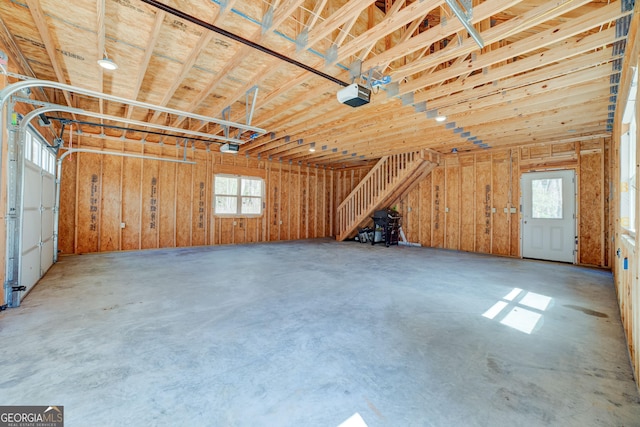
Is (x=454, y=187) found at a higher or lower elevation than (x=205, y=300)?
higher

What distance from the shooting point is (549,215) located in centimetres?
671

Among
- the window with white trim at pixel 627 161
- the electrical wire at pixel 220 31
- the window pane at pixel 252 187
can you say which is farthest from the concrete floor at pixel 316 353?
the window pane at pixel 252 187

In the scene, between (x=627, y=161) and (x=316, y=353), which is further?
(x=627, y=161)

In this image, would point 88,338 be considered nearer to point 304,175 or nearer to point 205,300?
point 205,300

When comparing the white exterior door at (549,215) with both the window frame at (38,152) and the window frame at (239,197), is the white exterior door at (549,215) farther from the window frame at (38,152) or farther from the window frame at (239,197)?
the window frame at (38,152)

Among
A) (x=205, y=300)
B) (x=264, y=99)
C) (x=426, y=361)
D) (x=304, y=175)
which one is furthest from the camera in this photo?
(x=304, y=175)

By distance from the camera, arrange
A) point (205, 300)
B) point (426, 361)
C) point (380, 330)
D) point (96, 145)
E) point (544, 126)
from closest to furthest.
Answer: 1. point (426, 361)
2. point (380, 330)
3. point (205, 300)
4. point (544, 126)
5. point (96, 145)

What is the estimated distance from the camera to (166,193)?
8.04m

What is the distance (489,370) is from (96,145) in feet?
31.1

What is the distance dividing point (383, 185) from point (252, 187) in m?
4.73

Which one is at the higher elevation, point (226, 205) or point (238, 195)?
point (238, 195)

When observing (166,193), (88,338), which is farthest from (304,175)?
(88,338)

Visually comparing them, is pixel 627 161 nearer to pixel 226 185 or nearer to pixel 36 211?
pixel 36 211

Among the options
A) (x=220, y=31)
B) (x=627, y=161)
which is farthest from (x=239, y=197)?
(x=627, y=161)
